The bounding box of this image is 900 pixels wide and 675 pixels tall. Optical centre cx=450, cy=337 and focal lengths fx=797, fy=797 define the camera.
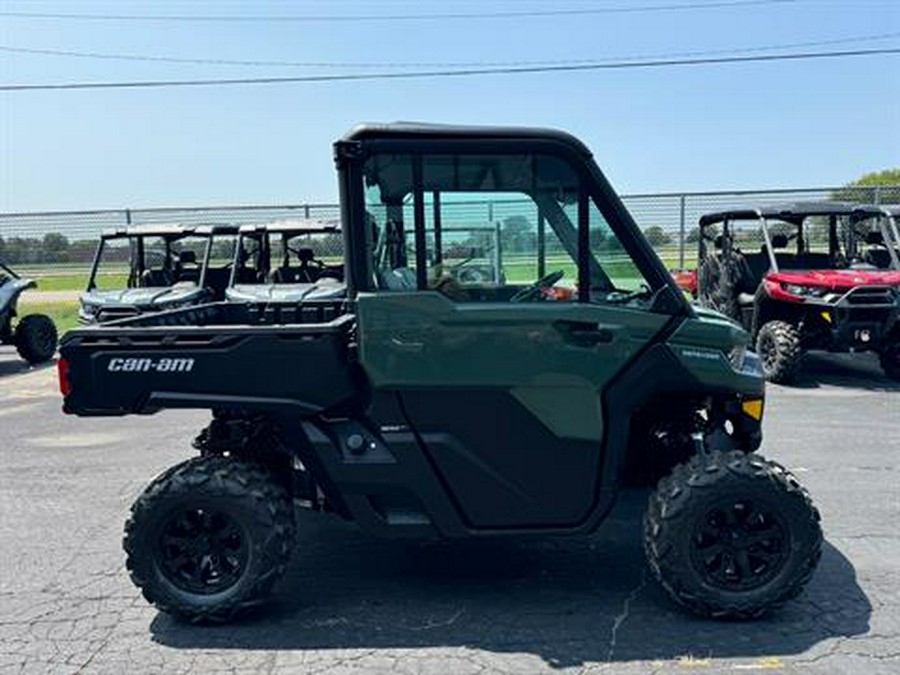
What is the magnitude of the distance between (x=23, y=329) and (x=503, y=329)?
10.9 metres

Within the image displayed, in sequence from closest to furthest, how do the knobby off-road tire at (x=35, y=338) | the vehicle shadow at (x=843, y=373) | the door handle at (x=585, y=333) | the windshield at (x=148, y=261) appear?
1. the door handle at (x=585, y=333)
2. the vehicle shadow at (x=843, y=373)
3. the knobby off-road tire at (x=35, y=338)
4. the windshield at (x=148, y=261)

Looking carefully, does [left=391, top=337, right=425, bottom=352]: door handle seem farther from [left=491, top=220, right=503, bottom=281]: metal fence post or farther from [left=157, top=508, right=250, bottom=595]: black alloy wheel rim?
[left=157, top=508, right=250, bottom=595]: black alloy wheel rim

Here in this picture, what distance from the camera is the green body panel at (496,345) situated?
3496 mm

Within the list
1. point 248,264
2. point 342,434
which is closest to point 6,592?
point 342,434

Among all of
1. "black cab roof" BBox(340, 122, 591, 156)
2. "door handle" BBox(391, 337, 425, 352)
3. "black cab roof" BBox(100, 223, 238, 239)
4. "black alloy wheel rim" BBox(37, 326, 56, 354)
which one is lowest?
"black alloy wheel rim" BBox(37, 326, 56, 354)

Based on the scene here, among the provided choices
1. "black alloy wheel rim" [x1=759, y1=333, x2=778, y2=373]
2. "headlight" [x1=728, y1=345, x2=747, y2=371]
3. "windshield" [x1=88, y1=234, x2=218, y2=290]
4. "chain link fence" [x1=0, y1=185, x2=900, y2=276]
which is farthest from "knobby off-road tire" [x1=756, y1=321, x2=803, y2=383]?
"windshield" [x1=88, y1=234, x2=218, y2=290]

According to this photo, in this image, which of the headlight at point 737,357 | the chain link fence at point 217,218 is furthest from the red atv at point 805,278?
the headlight at point 737,357

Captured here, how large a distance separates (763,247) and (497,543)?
7736mm

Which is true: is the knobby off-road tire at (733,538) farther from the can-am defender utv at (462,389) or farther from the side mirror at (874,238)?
the side mirror at (874,238)

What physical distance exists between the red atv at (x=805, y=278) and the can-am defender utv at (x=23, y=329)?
10.1m

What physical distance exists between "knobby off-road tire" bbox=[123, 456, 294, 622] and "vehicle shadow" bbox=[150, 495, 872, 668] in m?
0.15

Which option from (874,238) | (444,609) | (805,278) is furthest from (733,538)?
(874,238)

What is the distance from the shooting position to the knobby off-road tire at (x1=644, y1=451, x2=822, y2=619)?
3.51 meters

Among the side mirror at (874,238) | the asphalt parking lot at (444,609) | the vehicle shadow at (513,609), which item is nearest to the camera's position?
the asphalt parking lot at (444,609)
